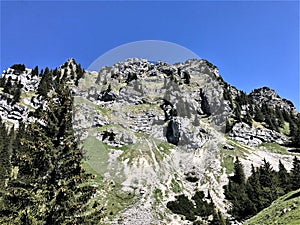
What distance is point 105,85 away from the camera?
6102 inches

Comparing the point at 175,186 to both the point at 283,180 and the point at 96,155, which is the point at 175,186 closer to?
the point at 283,180

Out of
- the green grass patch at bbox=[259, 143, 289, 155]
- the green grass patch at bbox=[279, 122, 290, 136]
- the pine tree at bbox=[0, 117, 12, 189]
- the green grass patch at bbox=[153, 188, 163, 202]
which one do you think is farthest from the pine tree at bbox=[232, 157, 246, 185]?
the green grass patch at bbox=[279, 122, 290, 136]

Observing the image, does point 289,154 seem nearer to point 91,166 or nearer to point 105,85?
point 91,166

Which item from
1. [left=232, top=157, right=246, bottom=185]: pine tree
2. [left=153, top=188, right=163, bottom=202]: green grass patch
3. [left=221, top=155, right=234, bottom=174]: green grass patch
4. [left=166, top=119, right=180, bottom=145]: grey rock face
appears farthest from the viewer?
[left=166, top=119, right=180, bottom=145]: grey rock face

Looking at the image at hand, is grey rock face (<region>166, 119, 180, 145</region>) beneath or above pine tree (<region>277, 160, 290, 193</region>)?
above

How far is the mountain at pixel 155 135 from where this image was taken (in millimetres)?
54438

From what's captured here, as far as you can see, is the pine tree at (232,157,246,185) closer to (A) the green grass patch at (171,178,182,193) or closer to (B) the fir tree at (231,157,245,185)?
(B) the fir tree at (231,157,245,185)

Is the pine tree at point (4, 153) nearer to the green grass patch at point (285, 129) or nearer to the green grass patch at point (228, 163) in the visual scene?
the green grass patch at point (228, 163)

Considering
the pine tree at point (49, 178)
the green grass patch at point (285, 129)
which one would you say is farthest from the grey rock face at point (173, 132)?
the pine tree at point (49, 178)

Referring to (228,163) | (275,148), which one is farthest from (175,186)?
(275,148)

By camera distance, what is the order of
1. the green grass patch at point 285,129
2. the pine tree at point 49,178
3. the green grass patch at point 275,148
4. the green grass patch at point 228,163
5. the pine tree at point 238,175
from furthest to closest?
1. the green grass patch at point 285,129
2. the green grass patch at point 275,148
3. the green grass patch at point 228,163
4. the pine tree at point 238,175
5. the pine tree at point 49,178

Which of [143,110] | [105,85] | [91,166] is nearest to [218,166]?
[91,166]

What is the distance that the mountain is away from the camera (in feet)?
179

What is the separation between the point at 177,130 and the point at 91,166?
131ft
